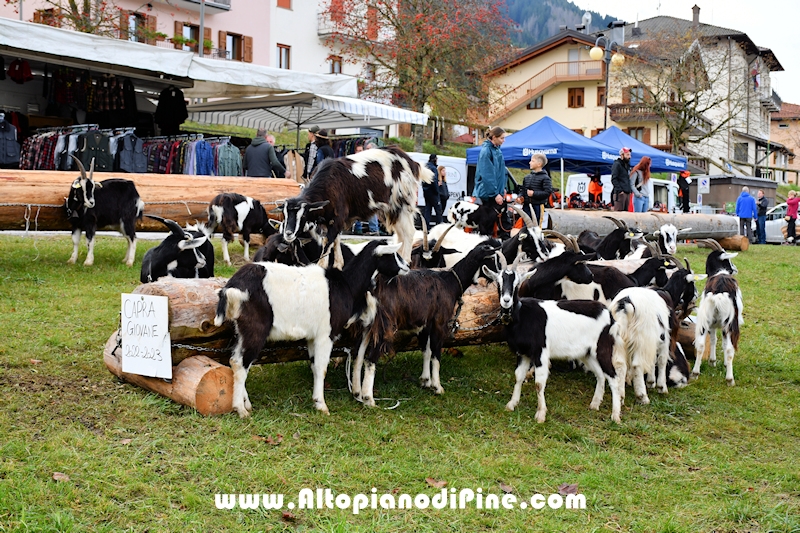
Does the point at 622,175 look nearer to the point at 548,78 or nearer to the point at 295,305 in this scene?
the point at 295,305

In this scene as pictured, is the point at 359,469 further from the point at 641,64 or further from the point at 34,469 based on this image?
the point at 641,64

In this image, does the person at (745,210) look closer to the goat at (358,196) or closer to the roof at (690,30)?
the goat at (358,196)

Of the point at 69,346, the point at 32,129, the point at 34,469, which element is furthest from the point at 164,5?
the point at 34,469

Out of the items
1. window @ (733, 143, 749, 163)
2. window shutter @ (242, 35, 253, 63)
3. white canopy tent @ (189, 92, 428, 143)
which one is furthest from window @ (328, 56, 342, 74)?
window @ (733, 143, 749, 163)

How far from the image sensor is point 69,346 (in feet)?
21.2

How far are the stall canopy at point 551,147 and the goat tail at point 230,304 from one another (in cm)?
1489

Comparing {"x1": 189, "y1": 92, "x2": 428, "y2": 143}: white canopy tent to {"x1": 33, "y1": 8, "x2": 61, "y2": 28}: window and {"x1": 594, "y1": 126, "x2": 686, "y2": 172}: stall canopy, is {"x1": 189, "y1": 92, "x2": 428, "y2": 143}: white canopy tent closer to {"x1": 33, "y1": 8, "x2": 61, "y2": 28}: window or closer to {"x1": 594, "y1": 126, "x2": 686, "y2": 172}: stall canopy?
{"x1": 33, "y1": 8, "x2": 61, "y2": 28}: window

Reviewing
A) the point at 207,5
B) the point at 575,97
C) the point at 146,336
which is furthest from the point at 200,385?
the point at 575,97

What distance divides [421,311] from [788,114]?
77304 millimetres

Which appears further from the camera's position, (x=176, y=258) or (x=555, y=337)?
(x=176, y=258)

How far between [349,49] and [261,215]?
23.1 m

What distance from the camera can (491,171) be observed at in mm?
9633

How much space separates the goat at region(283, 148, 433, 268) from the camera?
6.40 metres

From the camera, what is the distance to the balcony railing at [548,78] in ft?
153
